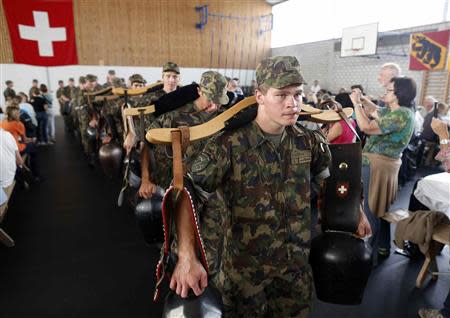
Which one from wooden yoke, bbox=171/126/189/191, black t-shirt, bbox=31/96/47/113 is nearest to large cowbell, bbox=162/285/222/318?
wooden yoke, bbox=171/126/189/191

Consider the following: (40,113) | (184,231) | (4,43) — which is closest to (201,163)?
(184,231)

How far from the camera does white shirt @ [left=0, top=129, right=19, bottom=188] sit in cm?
363

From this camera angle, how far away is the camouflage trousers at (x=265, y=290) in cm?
149

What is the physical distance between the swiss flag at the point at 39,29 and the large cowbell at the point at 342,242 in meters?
12.2

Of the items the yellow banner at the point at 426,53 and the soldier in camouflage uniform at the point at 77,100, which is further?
the yellow banner at the point at 426,53

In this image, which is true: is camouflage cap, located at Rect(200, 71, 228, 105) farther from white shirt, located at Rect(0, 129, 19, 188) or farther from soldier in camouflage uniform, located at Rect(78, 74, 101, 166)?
soldier in camouflage uniform, located at Rect(78, 74, 101, 166)

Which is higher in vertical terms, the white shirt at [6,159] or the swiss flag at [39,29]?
the swiss flag at [39,29]

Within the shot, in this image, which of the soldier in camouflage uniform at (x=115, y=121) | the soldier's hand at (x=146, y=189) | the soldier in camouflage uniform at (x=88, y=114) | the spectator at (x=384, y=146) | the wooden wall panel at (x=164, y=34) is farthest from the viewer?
the wooden wall panel at (x=164, y=34)

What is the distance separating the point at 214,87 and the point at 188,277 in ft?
5.51

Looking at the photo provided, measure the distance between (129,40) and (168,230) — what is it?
14708 mm

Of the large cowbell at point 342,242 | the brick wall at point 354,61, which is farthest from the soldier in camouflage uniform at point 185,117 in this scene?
the brick wall at point 354,61

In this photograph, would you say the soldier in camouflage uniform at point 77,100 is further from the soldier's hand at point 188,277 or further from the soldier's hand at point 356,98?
the soldier's hand at point 188,277

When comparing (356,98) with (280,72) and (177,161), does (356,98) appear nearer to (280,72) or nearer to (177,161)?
(280,72)

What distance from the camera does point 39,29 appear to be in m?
10.9
